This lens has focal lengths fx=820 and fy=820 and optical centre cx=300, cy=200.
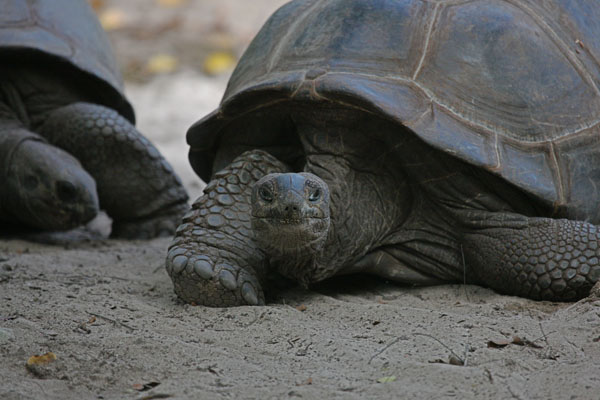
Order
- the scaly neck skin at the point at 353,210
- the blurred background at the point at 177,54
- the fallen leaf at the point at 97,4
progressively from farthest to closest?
1. the fallen leaf at the point at 97,4
2. the blurred background at the point at 177,54
3. the scaly neck skin at the point at 353,210

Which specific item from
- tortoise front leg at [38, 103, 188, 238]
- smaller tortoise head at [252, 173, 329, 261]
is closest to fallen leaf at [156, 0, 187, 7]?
tortoise front leg at [38, 103, 188, 238]

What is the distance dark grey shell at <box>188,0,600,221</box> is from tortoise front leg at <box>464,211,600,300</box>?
0.17 metres

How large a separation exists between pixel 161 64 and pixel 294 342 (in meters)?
8.36

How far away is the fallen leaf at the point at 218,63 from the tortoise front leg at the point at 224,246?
7.02m

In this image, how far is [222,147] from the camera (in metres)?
4.15

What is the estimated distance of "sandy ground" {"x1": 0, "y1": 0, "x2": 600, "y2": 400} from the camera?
232 centimetres

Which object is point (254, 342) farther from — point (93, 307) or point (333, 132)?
point (333, 132)

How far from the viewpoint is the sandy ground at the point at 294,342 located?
232 cm

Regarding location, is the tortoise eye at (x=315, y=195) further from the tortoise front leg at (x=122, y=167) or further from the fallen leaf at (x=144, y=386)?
the tortoise front leg at (x=122, y=167)

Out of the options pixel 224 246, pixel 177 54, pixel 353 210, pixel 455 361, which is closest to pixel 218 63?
pixel 177 54

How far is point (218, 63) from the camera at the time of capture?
10.7m

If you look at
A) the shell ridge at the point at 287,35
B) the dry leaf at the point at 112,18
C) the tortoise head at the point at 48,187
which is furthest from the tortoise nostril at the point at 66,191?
the dry leaf at the point at 112,18

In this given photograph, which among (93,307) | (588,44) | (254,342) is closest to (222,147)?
(93,307)

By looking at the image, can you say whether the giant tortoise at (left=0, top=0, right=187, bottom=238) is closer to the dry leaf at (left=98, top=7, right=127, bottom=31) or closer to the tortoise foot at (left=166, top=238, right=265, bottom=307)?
the tortoise foot at (left=166, top=238, right=265, bottom=307)
